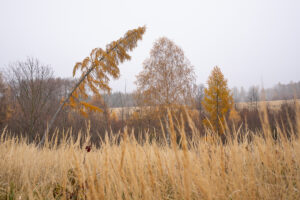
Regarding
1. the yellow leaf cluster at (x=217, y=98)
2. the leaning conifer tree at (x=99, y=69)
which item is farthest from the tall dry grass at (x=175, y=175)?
the yellow leaf cluster at (x=217, y=98)

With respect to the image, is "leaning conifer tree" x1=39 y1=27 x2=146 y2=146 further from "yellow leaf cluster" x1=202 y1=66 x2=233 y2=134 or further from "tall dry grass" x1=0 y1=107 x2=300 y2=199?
"yellow leaf cluster" x1=202 y1=66 x2=233 y2=134

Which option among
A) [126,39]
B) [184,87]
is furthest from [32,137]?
[184,87]

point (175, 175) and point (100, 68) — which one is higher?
point (100, 68)

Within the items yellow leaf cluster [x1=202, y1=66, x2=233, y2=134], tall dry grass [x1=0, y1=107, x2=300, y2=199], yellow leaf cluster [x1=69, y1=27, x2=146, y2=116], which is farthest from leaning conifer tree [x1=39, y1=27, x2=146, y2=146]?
yellow leaf cluster [x1=202, y1=66, x2=233, y2=134]

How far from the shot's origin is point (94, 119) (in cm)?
1031

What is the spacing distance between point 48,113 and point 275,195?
901 cm

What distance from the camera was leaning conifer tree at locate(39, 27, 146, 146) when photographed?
793 cm

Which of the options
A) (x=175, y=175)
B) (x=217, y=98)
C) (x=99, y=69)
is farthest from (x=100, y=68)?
(x=217, y=98)

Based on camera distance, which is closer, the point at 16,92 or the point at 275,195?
the point at 275,195

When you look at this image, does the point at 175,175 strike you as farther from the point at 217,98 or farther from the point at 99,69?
the point at 217,98

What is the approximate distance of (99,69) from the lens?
8.13 metres

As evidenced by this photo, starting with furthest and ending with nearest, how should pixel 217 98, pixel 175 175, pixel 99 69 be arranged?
1. pixel 217 98
2. pixel 99 69
3. pixel 175 175

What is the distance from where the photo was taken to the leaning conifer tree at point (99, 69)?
7930mm

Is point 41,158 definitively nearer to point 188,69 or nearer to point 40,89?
point 40,89
